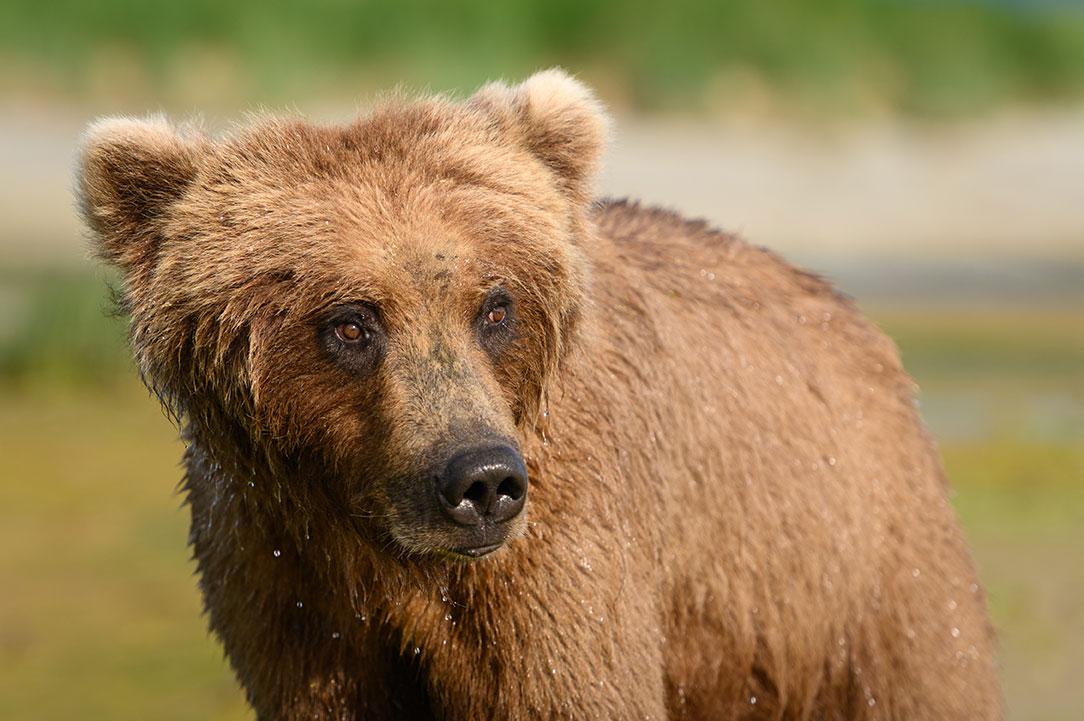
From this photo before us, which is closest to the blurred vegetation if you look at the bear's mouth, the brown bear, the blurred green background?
the blurred green background

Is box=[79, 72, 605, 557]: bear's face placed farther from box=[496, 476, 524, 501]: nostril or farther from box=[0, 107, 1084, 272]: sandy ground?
box=[0, 107, 1084, 272]: sandy ground

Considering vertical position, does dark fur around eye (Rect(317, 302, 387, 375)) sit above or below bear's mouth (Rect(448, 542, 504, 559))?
above

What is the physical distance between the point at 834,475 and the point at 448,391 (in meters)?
1.65

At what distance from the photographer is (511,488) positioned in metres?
4.58

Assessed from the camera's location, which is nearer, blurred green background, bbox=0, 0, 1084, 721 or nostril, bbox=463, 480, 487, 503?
nostril, bbox=463, 480, 487, 503

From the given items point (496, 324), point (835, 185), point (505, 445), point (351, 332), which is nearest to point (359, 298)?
point (351, 332)

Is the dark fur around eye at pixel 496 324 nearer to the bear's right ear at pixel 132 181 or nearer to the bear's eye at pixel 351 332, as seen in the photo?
the bear's eye at pixel 351 332

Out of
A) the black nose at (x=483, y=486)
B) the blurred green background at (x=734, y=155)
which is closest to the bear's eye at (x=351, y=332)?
the black nose at (x=483, y=486)

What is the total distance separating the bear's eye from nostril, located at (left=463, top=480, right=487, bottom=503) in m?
0.53

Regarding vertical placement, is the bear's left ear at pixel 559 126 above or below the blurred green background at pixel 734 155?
above

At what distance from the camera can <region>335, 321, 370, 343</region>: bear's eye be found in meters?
4.81

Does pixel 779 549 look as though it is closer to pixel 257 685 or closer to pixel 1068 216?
pixel 257 685

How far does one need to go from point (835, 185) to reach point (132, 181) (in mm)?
20795

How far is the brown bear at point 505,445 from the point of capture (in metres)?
4.79
